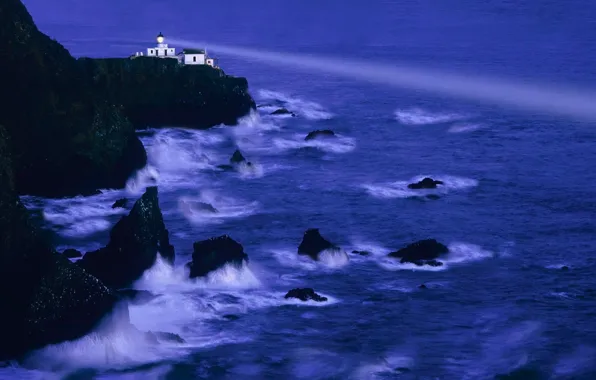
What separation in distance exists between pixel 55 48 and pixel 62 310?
4258 cm

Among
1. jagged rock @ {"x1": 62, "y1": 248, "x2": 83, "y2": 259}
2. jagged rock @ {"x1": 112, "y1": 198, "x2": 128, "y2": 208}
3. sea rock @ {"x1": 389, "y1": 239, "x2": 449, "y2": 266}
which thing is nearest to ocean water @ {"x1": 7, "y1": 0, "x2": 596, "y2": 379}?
jagged rock @ {"x1": 112, "y1": 198, "x2": 128, "y2": 208}

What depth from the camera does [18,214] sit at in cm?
5734

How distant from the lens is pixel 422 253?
7181 cm

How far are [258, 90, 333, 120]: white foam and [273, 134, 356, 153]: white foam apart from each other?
16.0 m

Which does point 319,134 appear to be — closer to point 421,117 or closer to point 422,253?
point 421,117

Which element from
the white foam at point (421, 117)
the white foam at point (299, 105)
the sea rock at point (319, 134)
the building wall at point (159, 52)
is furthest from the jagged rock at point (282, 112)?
the sea rock at point (319, 134)

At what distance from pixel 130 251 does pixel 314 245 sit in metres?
12.6

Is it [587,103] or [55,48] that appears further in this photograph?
[587,103]

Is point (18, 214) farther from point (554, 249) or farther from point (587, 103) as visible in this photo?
point (587, 103)

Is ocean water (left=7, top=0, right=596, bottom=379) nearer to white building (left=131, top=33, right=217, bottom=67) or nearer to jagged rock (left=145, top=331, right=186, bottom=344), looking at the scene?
jagged rock (left=145, top=331, right=186, bottom=344)

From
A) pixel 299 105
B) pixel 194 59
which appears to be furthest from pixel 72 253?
pixel 299 105

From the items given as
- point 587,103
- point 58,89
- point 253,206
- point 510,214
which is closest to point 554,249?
point 510,214

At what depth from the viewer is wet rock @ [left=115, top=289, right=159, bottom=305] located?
62.6 meters

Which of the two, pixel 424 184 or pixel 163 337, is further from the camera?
pixel 424 184
